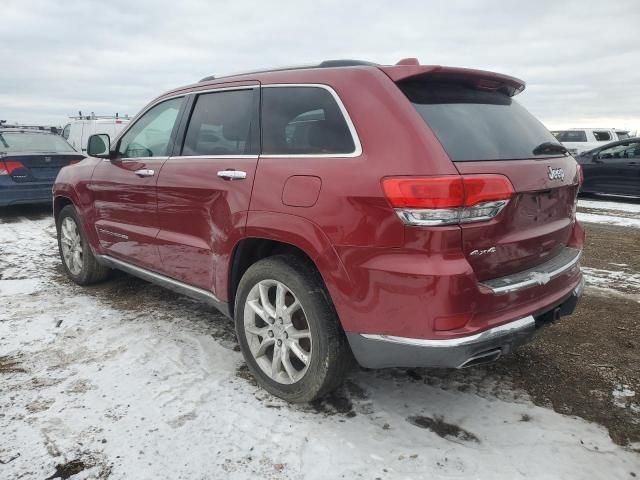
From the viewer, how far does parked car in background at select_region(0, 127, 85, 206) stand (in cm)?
791

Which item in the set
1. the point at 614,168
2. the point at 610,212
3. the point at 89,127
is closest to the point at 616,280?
the point at 610,212

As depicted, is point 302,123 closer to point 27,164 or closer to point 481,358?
point 481,358

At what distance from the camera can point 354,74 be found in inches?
98.7

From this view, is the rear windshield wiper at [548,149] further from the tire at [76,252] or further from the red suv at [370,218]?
the tire at [76,252]

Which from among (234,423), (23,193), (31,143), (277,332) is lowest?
(234,423)

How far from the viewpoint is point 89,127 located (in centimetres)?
1438

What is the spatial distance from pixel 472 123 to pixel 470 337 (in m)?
1.03

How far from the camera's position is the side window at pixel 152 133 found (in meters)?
3.64

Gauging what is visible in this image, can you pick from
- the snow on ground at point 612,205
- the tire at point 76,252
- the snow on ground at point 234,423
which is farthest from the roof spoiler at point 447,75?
the snow on ground at point 612,205

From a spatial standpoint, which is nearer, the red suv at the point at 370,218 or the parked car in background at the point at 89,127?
the red suv at the point at 370,218

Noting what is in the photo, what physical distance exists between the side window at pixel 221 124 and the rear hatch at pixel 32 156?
5949mm

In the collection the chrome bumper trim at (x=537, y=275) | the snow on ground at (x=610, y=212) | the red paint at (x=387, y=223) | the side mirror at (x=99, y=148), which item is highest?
the side mirror at (x=99, y=148)

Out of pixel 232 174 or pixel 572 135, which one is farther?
pixel 572 135

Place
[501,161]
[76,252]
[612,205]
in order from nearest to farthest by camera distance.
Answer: [501,161] < [76,252] < [612,205]
